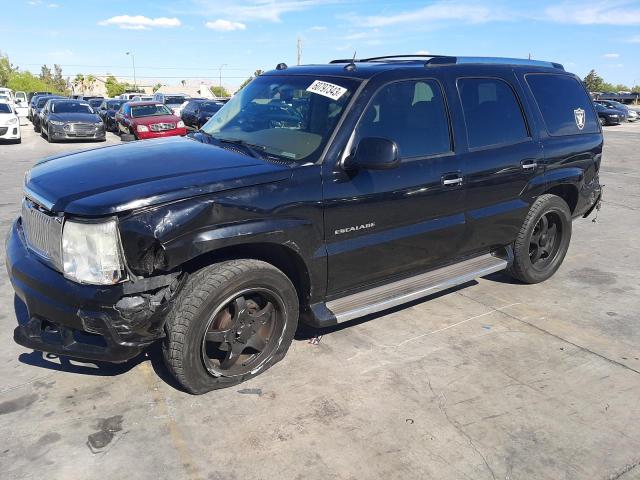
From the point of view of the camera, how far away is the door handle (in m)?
3.88

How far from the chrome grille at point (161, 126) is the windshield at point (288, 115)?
13.3 m

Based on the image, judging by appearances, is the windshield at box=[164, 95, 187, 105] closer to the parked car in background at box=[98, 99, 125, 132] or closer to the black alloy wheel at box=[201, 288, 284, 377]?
the parked car in background at box=[98, 99, 125, 132]

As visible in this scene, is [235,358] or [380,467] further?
[235,358]

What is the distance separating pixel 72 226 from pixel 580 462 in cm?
295

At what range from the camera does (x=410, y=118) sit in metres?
3.79

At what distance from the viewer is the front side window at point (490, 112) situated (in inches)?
163

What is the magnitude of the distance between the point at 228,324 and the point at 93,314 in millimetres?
798

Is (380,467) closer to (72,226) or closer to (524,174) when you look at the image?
(72,226)

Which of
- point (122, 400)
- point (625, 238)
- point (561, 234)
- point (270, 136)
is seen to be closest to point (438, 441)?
point (122, 400)

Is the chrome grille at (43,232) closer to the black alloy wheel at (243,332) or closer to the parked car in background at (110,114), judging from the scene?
the black alloy wheel at (243,332)

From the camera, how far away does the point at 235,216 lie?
2930mm

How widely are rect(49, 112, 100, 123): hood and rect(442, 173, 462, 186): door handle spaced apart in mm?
16988

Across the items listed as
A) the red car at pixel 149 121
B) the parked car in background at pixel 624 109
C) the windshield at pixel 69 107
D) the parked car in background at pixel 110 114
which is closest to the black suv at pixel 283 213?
the red car at pixel 149 121

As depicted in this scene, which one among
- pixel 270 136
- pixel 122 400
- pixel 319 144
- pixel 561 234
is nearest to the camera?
pixel 122 400
